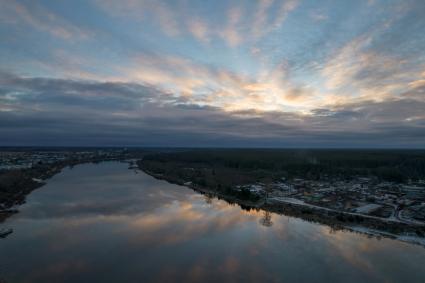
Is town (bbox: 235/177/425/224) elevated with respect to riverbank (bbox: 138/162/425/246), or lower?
elevated

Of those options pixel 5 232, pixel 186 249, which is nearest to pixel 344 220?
pixel 186 249

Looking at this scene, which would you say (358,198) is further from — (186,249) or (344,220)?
(186,249)

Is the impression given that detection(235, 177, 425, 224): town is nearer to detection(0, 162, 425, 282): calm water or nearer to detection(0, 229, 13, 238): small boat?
detection(0, 162, 425, 282): calm water

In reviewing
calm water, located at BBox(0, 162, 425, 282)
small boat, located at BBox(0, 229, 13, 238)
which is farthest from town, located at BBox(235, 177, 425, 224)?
small boat, located at BBox(0, 229, 13, 238)

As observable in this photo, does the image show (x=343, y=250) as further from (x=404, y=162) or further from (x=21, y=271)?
(x=404, y=162)

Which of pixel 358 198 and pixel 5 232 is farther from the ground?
pixel 358 198

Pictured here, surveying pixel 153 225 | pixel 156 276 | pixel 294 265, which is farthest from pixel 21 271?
pixel 294 265

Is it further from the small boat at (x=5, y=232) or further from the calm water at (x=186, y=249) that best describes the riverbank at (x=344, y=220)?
the small boat at (x=5, y=232)

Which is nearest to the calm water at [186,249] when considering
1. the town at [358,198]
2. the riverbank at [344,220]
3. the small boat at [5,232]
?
the small boat at [5,232]
